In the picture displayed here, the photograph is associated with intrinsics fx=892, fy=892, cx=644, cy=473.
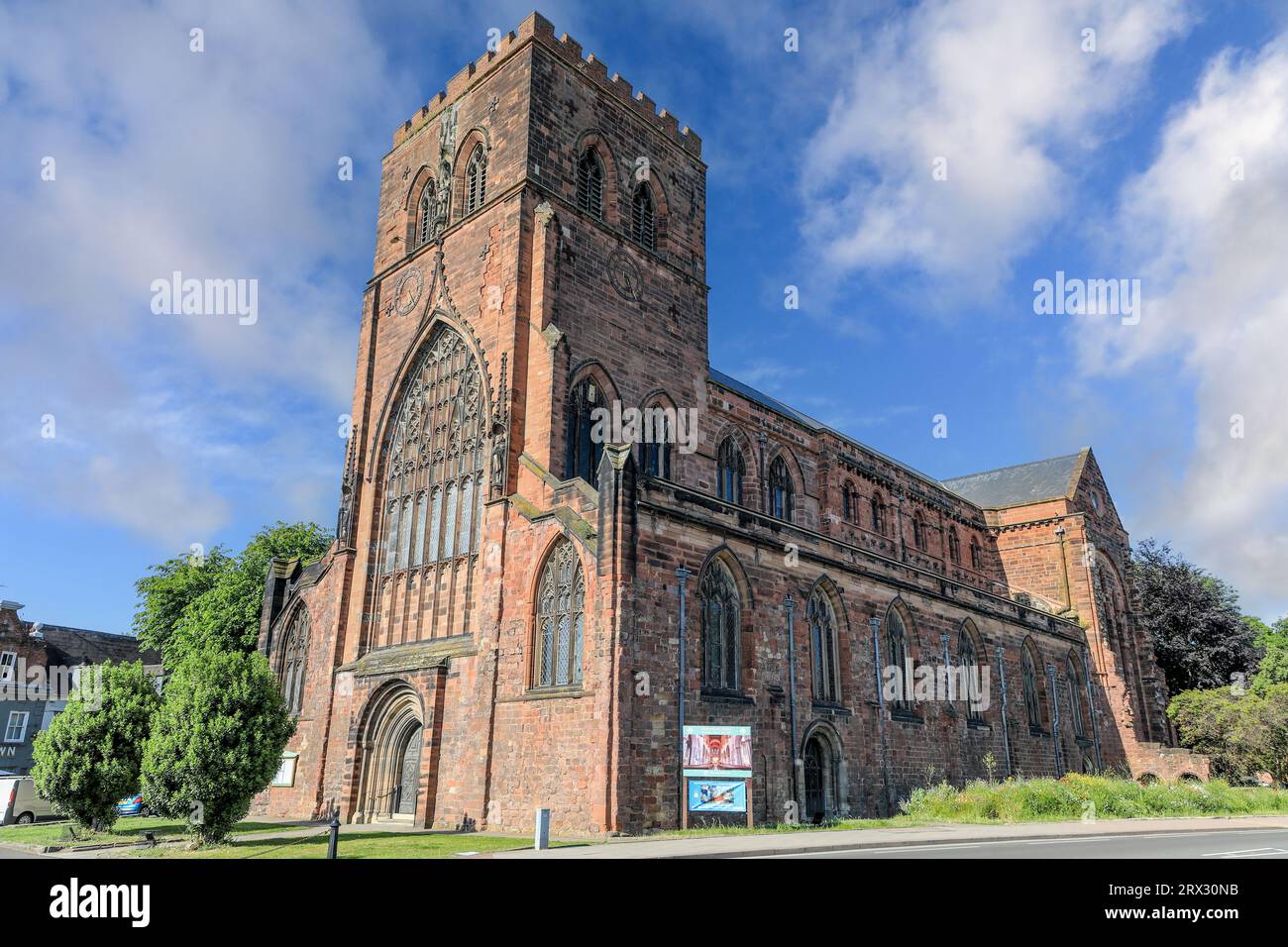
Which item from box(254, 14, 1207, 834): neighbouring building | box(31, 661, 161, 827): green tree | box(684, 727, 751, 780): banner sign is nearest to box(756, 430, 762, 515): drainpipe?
box(254, 14, 1207, 834): neighbouring building

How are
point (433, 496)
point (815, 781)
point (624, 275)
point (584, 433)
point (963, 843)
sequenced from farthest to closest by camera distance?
point (624, 275) < point (433, 496) < point (584, 433) < point (815, 781) < point (963, 843)

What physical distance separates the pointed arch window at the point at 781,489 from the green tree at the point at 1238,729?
2107cm

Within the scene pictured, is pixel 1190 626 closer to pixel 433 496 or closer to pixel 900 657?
pixel 900 657

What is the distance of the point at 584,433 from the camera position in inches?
992

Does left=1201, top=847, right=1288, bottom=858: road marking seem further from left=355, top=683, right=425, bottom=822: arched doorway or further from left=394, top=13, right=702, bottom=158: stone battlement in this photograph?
left=394, top=13, right=702, bottom=158: stone battlement

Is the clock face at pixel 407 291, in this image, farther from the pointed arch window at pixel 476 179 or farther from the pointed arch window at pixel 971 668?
the pointed arch window at pixel 971 668

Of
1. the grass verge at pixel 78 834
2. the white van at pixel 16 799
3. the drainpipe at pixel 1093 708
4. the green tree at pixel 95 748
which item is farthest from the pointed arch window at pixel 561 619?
the drainpipe at pixel 1093 708

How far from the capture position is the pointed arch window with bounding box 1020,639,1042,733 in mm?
33562

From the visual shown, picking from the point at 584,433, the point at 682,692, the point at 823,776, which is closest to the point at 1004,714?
the point at 823,776

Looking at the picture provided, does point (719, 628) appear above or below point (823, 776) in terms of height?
above

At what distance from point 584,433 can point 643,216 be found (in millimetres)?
9449

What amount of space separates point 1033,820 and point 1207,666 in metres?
30.2

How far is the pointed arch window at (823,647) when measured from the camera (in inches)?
948
